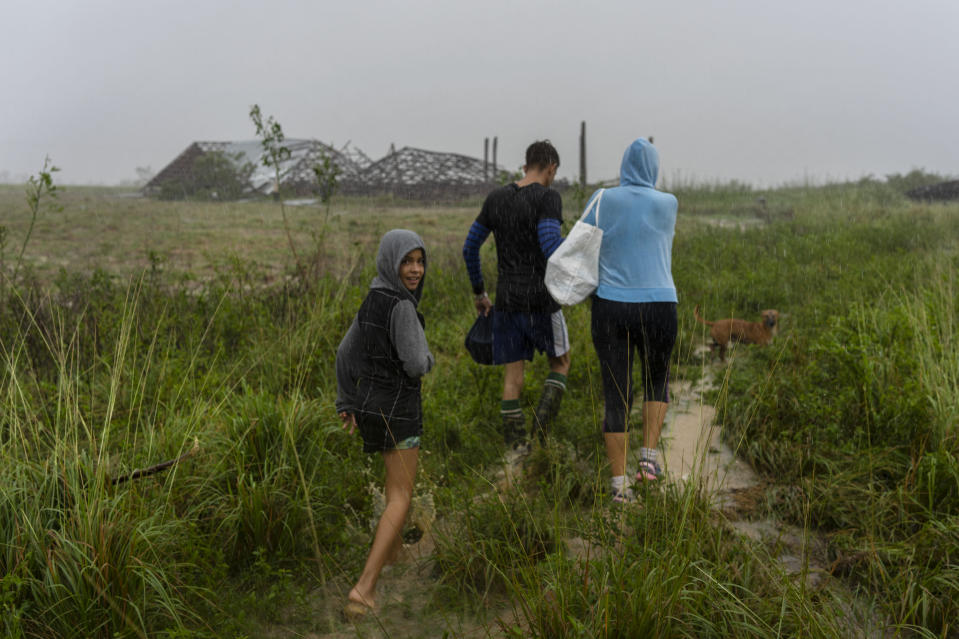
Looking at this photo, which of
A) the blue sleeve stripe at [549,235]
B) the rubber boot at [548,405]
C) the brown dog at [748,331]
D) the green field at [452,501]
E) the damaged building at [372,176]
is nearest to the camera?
the green field at [452,501]

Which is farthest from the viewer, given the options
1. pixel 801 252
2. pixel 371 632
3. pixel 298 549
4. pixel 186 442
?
pixel 801 252

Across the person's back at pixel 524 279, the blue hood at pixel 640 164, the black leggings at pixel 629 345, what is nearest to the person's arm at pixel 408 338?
the black leggings at pixel 629 345

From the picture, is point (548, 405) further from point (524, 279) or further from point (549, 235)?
point (549, 235)

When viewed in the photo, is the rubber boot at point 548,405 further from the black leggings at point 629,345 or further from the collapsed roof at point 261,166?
the collapsed roof at point 261,166

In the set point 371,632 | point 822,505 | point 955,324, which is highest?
point 955,324

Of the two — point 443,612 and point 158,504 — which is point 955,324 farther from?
point 158,504

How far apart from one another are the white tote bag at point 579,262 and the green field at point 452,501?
0.68 metres

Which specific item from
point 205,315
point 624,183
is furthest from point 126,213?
point 624,183

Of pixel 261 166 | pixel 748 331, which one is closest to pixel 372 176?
pixel 261 166

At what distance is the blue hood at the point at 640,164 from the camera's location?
337cm

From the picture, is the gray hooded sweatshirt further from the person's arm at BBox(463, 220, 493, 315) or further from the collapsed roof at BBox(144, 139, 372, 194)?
the collapsed roof at BBox(144, 139, 372, 194)

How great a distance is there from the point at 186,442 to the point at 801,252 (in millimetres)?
10873

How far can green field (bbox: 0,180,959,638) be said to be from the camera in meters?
2.28

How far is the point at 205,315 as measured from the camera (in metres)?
6.05
